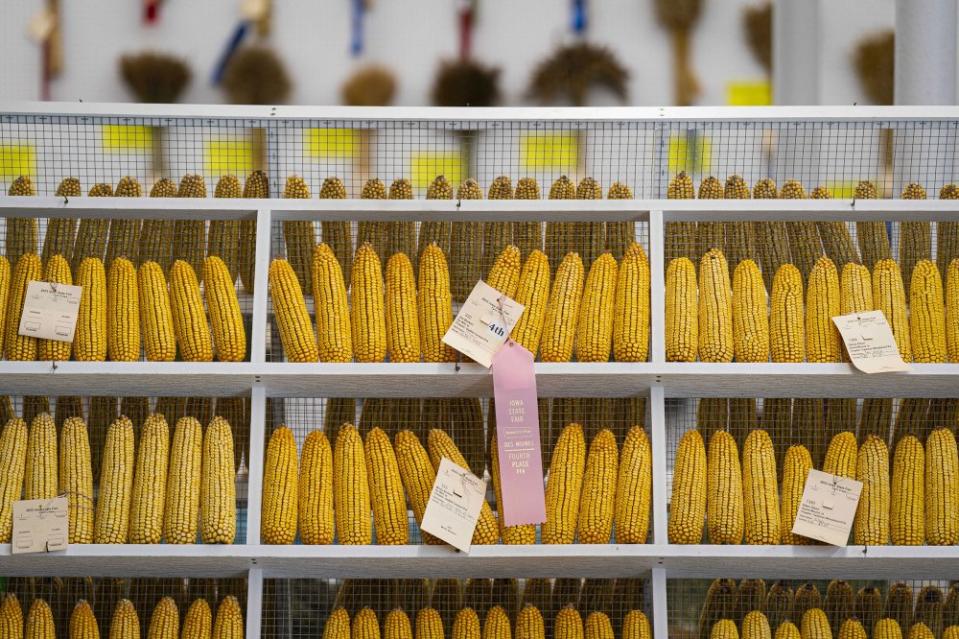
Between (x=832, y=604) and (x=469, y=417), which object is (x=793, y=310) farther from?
(x=469, y=417)

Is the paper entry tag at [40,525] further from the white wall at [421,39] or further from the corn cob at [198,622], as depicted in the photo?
the white wall at [421,39]

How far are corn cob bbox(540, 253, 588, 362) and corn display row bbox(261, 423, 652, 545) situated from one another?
21 centimetres

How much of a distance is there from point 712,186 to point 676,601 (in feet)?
3.92

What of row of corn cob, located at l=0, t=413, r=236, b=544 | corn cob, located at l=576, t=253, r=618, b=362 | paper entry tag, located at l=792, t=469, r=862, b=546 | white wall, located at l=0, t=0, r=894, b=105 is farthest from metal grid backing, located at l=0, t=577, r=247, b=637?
white wall, located at l=0, t=0, r=894, b=105

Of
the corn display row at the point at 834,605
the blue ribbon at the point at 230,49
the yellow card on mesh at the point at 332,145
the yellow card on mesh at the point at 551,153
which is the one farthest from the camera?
the blue ribbon at the point at 230,49

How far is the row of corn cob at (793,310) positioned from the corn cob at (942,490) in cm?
22

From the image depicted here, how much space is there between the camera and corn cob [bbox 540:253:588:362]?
8.63 ft

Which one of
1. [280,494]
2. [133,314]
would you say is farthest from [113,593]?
[133,314]

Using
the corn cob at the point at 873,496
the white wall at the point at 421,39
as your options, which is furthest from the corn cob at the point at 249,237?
the white wall at the point at 421,39

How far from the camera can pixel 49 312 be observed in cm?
258

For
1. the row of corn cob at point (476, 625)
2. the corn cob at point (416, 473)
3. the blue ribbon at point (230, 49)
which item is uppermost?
the blue ribbon at point (230, 49)

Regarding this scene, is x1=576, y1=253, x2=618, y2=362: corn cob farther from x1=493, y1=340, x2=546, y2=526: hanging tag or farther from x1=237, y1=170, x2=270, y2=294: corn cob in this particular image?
x1=237, y1=170, x2=270, y2=294: corn cob

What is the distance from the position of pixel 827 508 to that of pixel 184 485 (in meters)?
1.65

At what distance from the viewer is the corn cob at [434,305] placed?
2.62 metres
